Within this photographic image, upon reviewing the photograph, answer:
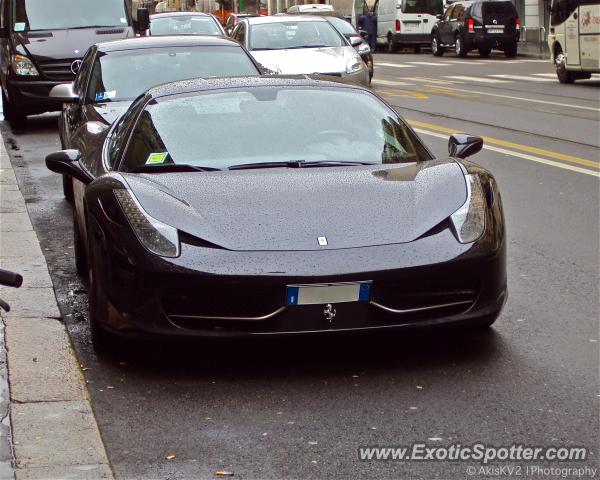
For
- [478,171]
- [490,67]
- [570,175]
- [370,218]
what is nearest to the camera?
[370,218]

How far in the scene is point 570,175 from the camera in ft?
40.8

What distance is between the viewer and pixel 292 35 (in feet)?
68.5

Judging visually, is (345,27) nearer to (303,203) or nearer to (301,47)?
(301,47)

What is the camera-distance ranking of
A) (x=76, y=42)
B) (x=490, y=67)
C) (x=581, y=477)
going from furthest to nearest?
(x=490, y=67), (x=76, y=42), (x=581, y=477)

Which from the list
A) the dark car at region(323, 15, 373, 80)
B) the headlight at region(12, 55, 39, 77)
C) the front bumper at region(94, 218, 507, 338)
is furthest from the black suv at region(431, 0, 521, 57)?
the front bumper at region(94, 218, 507, 338)

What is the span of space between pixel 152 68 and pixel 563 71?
18.2 meters

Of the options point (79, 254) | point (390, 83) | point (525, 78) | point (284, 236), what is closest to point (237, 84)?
point (79, 254)

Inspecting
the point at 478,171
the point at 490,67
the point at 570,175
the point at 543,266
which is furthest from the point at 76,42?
the point at 490,67

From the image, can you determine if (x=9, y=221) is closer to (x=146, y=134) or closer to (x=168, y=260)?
(x=146, y=134)

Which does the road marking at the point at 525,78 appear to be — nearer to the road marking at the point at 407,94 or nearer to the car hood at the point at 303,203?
the road marking at the point at 407,94

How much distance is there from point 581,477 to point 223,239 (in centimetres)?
196

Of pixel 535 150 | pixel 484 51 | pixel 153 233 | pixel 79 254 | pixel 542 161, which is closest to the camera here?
pixel 153 233

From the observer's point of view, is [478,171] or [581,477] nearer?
[581,477]

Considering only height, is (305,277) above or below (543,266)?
above
